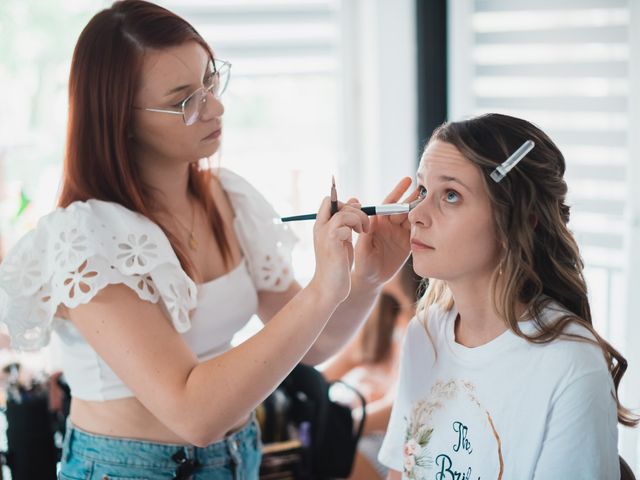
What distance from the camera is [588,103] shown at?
1.98m


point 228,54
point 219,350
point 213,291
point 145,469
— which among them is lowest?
point 145,469

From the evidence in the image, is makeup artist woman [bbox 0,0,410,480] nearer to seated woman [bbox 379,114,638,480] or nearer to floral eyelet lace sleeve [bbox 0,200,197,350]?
floral eyelet lace sleeve [bbox 0,200,197,350]

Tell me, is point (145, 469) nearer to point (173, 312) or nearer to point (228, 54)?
point (173, 312)

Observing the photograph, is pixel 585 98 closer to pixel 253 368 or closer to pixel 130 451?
pixel 253 368

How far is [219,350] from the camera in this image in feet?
4.20

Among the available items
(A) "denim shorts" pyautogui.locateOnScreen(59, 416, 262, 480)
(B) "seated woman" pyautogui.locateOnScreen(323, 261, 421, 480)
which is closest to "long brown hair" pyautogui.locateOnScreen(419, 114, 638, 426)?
(A) "denim shorts" pyautogui.locateOnScreen(59, 416, 262, 480)

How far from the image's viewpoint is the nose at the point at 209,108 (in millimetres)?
1174

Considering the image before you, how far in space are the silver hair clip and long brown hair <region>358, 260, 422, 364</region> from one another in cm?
132

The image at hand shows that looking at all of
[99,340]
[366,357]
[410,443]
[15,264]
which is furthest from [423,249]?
[366,357]

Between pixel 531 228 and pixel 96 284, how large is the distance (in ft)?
2.07

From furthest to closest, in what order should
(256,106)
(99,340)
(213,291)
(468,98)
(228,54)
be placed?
1. (256,106)
2. (228,54)
3. (468,98)
4. (213,291)
5. (99,340)

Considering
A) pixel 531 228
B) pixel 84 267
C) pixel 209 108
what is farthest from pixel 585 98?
pixel 84 267

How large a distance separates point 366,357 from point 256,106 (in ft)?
3.24

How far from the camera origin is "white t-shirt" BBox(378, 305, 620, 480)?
3.23 ft
